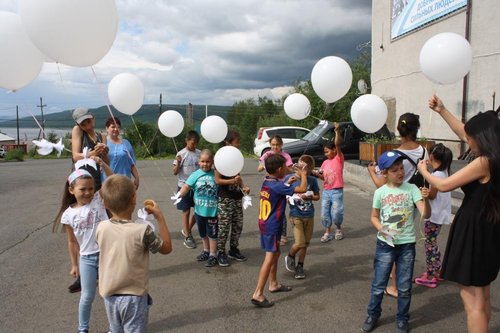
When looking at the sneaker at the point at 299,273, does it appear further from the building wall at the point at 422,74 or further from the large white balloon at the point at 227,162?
the building wall at the point at 422,74

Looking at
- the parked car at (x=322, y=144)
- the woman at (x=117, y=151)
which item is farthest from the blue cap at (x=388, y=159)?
the parked car at (x=322, y=144)

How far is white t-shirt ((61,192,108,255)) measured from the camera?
3066 millimetres

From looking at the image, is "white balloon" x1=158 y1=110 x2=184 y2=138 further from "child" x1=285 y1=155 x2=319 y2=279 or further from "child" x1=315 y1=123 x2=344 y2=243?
"child" x1=285 y1=155 x2=319 y2=279

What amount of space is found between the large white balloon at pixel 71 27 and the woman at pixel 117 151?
116 cm

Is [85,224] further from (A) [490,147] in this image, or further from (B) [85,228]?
(A) [490,147]

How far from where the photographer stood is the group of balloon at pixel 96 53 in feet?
10.9

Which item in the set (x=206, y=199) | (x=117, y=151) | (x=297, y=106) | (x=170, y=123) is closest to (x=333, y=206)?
(x=297, y=106)

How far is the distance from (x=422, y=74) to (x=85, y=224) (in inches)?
538

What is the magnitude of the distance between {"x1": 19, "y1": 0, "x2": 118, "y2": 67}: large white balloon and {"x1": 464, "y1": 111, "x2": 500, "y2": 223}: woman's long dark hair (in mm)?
3160

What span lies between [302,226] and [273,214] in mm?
637

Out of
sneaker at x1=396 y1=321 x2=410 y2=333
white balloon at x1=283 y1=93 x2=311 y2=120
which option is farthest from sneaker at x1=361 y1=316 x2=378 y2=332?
white balloon at x1=283 y1=93 x2=311 y2=120

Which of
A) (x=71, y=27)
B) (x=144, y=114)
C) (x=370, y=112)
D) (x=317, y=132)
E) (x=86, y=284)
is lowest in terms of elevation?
(x=86, y=284)

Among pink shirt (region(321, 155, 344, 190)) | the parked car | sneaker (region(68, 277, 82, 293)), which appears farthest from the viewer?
the parked car

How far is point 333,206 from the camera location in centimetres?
568
